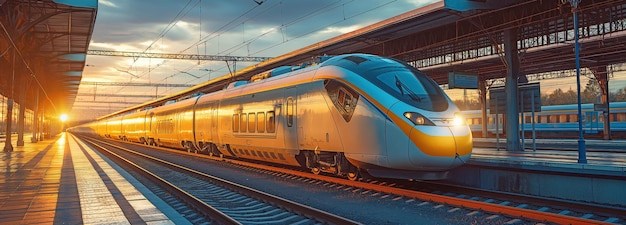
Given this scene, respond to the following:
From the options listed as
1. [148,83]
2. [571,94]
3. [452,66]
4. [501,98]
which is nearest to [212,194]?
[501,98]

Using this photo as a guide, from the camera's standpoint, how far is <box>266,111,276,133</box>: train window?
1386 cm

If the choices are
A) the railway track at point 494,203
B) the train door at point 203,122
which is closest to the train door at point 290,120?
the railway track at point 494,203

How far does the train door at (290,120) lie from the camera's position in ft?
42.0

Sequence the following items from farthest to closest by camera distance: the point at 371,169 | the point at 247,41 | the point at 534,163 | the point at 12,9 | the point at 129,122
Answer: the point at 129,122 < the point at 247,41 < the point at 12,9 < the point at 534,163 < the point at 371,169

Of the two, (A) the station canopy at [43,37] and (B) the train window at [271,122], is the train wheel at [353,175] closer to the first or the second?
(B) the train window at [271,122]

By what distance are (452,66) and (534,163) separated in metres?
18.2

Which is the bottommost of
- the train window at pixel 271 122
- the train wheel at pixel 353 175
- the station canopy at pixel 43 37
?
the train wheel at pixel 353 175

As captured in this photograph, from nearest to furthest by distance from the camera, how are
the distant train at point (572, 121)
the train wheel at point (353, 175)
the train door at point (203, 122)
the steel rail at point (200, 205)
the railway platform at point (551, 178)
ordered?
the steel rail at point (200, 205) < the railway platform at point (551, 178) < the train wheel at point (353, 175) < the train door at point (203, 122) < the distant train at point (572, 121)

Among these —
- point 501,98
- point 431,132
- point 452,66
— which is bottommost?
point 431,132

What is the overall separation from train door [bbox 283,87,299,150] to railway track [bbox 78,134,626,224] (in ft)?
3.51

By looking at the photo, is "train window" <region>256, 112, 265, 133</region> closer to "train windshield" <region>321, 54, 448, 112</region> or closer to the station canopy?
"train windshield" <region>321, 54, 448, 112</region>

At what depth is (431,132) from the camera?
9.25 m

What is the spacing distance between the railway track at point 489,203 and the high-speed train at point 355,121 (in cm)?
42

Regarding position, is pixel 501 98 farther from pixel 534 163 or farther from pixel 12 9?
pixel 12 9
